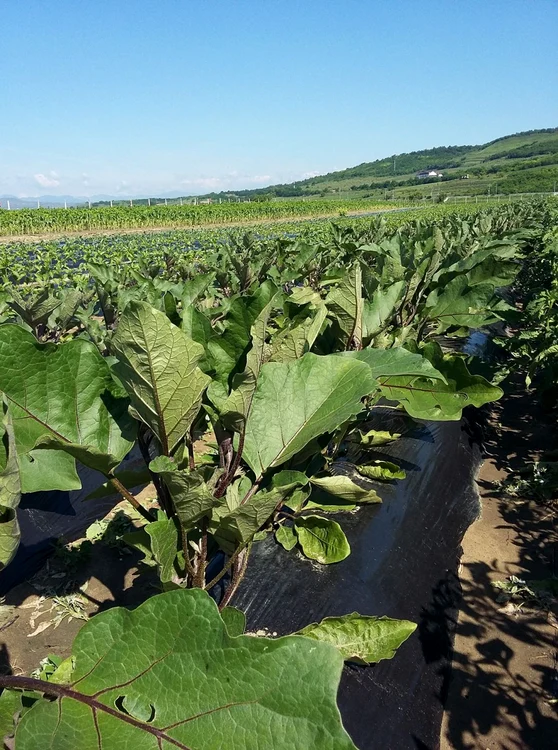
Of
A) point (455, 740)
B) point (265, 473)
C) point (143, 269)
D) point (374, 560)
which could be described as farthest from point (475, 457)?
point (143, 269)

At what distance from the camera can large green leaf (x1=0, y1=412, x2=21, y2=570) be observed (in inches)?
35.7

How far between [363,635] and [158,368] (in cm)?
110

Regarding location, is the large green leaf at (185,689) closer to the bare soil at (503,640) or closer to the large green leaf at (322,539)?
the large green leaf at (322,539)

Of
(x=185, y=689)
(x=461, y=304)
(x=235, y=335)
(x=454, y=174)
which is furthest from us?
(x=454, y=174)

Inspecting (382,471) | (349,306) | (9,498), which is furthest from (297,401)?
(382,471)

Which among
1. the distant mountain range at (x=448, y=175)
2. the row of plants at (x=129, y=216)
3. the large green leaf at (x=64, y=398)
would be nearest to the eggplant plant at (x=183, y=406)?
the large green leaf at (x=64, y=398)

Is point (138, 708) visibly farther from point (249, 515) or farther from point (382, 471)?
point (382, 471)

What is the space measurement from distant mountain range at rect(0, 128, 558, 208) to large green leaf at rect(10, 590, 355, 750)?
50537 millimetres

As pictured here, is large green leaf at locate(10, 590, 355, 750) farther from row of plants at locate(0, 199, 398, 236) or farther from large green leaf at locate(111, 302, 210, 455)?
row of plants at locate(0, 199, 398, 236)

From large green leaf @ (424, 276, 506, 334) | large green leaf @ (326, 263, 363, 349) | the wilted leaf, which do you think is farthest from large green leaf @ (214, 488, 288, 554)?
large green leaf @ (424, 276, 506, 334)

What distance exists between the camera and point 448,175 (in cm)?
10794

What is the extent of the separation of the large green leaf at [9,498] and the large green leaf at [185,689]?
192 mm

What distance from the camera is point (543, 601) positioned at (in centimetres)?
290

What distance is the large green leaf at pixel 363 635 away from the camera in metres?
1.69
